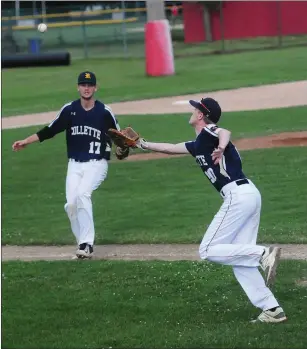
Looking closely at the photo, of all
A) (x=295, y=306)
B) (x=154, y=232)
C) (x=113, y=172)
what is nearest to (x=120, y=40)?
(x=113, y=172)

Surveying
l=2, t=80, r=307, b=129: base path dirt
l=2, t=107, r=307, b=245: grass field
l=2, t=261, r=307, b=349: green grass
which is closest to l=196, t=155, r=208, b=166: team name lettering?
l=2, t=261, r=307, b=349: green grass

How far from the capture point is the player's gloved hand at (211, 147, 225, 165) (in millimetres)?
7770

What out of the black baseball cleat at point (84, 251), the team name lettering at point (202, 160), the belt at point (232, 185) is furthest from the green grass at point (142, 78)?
the belt at point (232, 185)

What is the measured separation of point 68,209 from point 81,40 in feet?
117

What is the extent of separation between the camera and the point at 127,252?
35.9 feet

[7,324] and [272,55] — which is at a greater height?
[272,55]

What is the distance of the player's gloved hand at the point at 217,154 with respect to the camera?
25.5ft

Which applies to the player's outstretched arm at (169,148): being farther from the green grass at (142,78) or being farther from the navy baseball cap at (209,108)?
the green grass at (142,78)

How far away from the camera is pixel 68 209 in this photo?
10.7 meters

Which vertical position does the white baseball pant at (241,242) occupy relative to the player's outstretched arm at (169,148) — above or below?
below

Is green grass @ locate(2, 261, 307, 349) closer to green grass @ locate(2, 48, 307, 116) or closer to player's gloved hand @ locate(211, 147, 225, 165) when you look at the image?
player's gloved hand @ locate(211, 147, 225, 165)

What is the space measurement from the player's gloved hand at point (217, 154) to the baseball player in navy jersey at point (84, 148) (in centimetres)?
303

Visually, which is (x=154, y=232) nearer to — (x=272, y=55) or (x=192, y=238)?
(x=192, y=238)

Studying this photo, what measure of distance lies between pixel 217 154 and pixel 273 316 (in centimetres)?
143
